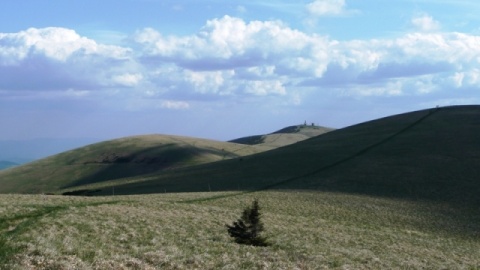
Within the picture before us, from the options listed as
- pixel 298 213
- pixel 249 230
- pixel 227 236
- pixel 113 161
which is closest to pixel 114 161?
pixel 113 161

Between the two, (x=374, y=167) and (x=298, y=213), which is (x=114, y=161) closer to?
(x=374, y=167)

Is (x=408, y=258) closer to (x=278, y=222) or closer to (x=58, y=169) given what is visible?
(x=278, y=222)

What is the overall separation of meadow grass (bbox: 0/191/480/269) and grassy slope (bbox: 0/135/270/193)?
295 ft

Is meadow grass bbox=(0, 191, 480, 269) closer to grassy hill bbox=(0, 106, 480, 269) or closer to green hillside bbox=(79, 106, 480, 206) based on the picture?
grassy hill bbox=(0, 106, 480, 269)

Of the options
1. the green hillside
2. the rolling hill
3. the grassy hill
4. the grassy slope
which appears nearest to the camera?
the grassy hill

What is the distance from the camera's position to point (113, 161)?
15700 cm

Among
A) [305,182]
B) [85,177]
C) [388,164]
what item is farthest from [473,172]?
[85,177]

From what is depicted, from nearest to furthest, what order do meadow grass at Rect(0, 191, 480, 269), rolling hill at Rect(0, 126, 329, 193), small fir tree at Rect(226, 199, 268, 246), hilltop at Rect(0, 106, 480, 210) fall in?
meadow grass at Rect(0, 191, 480, 269), small fir tree at Rect(226, 199, 268, 246), hilltop at Rect(0, 106, 480, 210), rolling hill at Rect(0, 126, 329, 193)

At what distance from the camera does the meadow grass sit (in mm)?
19141

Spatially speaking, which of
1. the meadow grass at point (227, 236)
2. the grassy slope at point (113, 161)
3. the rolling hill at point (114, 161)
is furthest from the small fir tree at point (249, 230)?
the grassy slope at point (113, 161)

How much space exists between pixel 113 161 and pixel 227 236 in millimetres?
131259

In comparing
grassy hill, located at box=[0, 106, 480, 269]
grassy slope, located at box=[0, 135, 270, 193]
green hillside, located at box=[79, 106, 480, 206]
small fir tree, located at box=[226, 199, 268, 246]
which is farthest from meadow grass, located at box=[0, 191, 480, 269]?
grassy slope, located at box=[0, 135, 270, 193]

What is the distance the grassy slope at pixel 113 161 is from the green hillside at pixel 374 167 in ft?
160

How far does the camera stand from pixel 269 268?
65.8 feet
